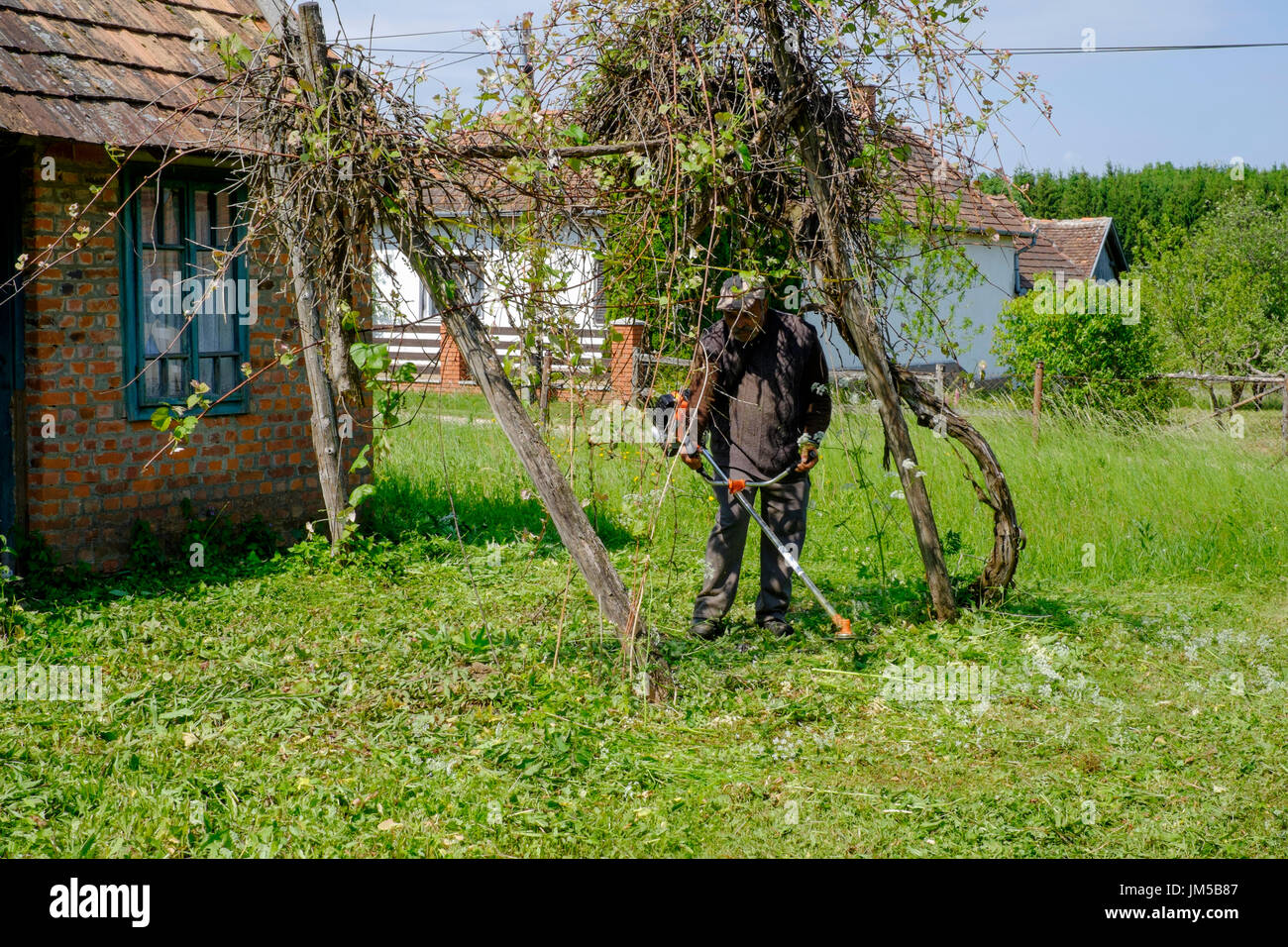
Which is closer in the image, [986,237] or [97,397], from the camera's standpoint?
[986,237]

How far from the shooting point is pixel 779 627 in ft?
23.0

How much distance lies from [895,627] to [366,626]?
3.17 m

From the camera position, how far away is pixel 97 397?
774 cm

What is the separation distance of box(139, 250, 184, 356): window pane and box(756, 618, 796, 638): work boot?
4412 millimetres

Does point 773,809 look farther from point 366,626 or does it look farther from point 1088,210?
point 1088,210

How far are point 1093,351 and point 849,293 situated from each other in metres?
10.8

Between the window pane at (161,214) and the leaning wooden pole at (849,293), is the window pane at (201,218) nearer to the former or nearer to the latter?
the window pane at (161,214)

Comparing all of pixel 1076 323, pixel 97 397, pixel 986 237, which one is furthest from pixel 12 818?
pixel 1076 323

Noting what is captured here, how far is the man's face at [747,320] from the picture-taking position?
21.8 feet

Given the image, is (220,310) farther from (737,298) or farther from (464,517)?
(737,298)

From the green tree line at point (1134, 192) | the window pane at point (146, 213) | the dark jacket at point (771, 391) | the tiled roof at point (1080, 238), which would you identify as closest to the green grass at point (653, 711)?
the dark jacket at point (771, 391)

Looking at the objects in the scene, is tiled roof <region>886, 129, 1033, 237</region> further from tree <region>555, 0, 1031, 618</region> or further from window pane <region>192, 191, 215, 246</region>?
window pane <region>192, 191, 215, 246</region>

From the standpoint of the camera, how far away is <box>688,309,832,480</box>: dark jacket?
690 centimetres

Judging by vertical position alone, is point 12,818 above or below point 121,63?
below
